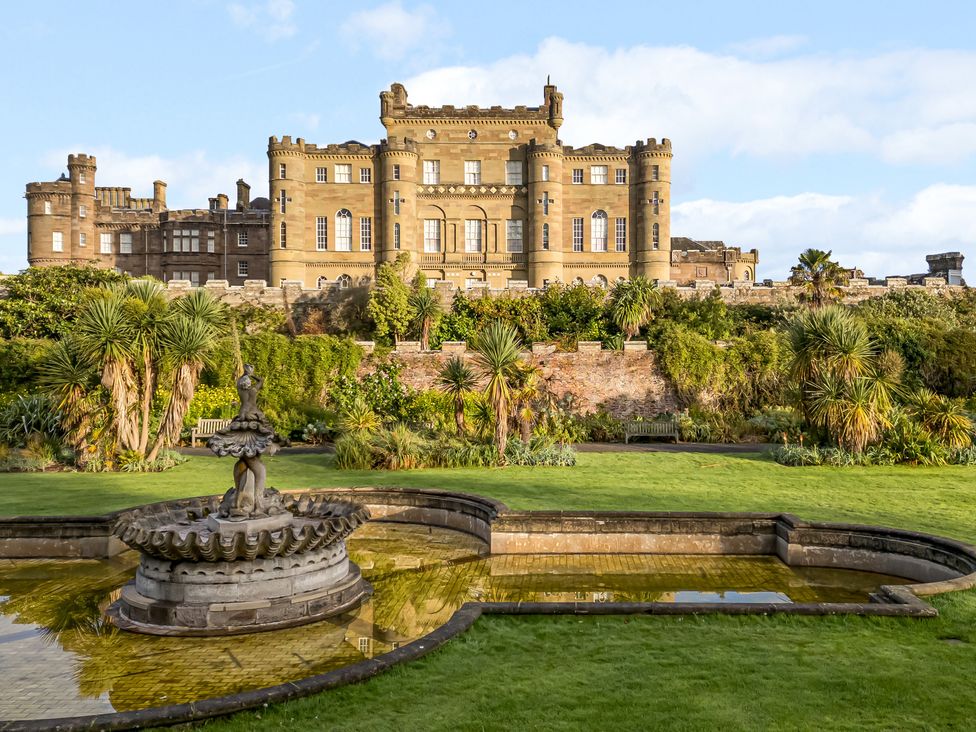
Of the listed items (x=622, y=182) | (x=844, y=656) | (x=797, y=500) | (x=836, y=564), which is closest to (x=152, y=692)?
(x=844, y=656)

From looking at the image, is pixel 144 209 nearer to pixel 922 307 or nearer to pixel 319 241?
pixel 319 241

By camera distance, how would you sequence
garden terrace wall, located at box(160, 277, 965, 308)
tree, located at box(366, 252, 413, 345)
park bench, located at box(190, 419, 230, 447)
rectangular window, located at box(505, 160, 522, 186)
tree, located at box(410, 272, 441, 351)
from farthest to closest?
rectangular window, located at box(505, 160, 522, 186) → garden terrace wall, located at box(160, 277, 965, 308) → tree, located at box(366, 252, 413, 345) → tree, located at box(410, 272, 441, 351) → park bench, located at box(190, 419, 230, 447)

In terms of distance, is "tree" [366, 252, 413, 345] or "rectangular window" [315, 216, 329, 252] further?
"rectangular window" [315, 216, 329, 252]

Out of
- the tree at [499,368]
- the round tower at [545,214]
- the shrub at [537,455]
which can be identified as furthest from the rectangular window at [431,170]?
the shrub at [537,455]

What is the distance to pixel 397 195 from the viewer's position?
45.8 meters

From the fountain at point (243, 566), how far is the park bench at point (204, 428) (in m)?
15.8

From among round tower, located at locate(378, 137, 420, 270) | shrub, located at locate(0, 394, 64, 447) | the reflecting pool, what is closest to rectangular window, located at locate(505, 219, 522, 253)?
round tower, located at locate(378, 137, 420, 270)

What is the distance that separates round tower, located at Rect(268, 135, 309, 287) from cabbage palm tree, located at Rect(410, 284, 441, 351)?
43.6 ft

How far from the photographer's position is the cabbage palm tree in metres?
34.3

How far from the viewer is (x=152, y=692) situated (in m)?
6.50

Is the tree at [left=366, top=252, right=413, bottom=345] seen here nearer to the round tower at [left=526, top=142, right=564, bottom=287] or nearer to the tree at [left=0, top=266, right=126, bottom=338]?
the tree at [left=0, top=266, right=126, bottom=338]

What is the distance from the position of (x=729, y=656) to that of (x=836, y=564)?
466cm

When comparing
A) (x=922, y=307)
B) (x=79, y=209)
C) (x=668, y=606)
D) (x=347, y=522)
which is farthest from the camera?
(x=79, y=209)

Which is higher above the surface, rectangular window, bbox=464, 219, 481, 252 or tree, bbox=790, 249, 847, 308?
rectangular window, bbox=464, 219, 481, 252
